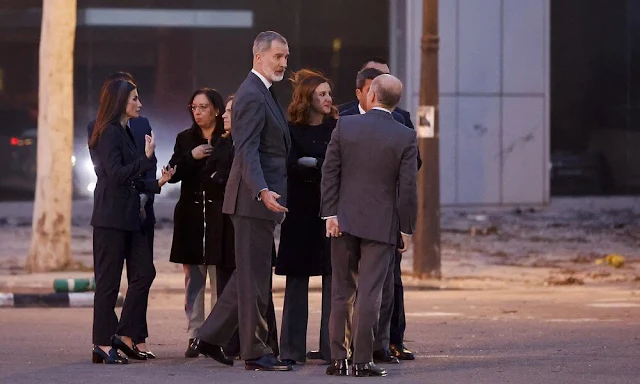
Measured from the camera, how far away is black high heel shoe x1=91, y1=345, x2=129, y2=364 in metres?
9.61

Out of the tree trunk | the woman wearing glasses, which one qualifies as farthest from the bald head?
the tree trunk

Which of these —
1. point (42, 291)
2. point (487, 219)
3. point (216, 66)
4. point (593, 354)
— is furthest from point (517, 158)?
point (593, 354)

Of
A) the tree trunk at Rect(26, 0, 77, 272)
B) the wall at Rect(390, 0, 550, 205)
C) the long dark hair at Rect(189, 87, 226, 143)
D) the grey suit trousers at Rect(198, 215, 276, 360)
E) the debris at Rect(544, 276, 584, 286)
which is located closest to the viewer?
the grey suit trousers at Rect(198, 215, 276, 360)

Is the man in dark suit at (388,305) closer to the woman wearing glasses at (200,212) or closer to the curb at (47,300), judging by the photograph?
the woman wearing glasses at (200,212)

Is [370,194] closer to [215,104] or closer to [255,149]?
[255,149]

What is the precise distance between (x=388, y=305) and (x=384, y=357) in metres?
0.48

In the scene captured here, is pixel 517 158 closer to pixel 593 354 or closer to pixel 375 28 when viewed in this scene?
pixel 375 28

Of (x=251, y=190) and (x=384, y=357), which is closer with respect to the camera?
(x=251, y=190)

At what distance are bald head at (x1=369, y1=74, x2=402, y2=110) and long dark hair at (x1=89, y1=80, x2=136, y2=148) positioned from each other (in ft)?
5.82

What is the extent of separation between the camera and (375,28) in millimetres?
27172

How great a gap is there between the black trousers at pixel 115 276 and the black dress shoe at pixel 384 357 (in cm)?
162

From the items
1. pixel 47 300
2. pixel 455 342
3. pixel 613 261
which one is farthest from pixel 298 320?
pixel 613 261

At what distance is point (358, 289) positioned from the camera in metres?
8.94

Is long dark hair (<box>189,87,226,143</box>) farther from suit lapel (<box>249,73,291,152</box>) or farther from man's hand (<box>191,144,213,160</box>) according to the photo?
suit lapel (<box>249,73,291,152</box>)
